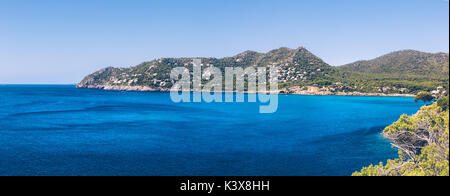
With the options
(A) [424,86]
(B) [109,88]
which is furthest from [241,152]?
(B) [109,88]

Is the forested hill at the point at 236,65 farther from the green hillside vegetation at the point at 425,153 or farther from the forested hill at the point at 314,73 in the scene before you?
the green hillside vegetation at the point at 425,153

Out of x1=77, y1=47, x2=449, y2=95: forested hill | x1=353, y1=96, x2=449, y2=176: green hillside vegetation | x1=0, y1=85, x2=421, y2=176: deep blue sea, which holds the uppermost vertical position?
x1=77, y1=47, x2=449, y2=95: forested hill

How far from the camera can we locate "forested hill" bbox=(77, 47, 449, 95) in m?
104

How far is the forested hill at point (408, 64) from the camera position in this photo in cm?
12094

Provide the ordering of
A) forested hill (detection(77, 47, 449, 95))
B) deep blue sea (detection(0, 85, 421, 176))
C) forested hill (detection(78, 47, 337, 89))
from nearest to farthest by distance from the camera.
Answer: deep blue sea (detection(0, 85, 421, 176)) → forested hill (detection(77, 47, 449, 95)) → forested hill (detection(78, 47, 337, 89))

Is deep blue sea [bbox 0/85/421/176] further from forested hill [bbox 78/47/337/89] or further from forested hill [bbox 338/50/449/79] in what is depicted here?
forested hill [bbox 338/50/449/79]

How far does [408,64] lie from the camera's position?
13388cm

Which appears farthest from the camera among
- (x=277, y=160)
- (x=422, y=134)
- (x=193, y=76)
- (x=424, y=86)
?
(x=193, y=76)

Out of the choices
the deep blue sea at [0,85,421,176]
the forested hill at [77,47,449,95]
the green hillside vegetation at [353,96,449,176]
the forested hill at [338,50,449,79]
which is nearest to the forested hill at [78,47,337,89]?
the forested hill at [77,47,449,95]

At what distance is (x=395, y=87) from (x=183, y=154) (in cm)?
9994

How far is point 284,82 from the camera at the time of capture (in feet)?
415

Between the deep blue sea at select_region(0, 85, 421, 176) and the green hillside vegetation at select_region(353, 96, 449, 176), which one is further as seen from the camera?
the deep blue sea at select_region(0, 85, 421, 176)
